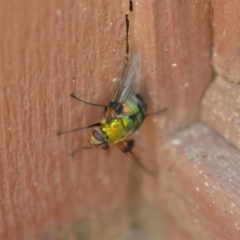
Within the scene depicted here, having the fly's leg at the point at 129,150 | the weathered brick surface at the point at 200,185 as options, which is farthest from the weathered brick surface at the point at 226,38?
the fly's leg at the point at 129,150

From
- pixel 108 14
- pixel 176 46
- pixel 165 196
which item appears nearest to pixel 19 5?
pixel 108 14

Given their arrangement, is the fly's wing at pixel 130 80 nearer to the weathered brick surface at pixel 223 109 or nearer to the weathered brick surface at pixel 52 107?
the weathered brick surface at pixel 52 107

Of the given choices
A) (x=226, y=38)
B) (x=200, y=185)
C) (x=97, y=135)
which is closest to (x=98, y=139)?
(x=97, y=135)

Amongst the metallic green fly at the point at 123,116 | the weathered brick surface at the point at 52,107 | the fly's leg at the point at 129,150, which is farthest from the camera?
the fly's leg at the point at 129,150

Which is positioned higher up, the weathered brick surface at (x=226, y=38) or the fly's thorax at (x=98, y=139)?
the weathered brick surface at (x=226, y=38)

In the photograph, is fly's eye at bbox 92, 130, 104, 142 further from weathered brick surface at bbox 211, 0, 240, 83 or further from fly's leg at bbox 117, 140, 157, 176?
weathered brick surface at bbox 211, 0, 240, 83

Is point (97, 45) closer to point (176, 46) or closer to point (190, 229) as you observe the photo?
point (176, 46)
